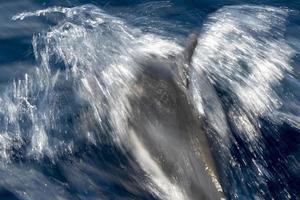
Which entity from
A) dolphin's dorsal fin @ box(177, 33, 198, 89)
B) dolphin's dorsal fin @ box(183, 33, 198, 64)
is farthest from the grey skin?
dolphin's dorsal fin @ box(183, 33, 198, 64)

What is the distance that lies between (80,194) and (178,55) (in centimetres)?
294

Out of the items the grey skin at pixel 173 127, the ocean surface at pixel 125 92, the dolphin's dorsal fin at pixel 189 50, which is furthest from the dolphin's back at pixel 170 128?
the dolphin's dorsal fin at pixel 189 50

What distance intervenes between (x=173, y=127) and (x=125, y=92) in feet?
3.96

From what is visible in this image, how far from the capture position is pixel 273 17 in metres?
13.5

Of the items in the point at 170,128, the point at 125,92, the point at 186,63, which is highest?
the point at 186,63

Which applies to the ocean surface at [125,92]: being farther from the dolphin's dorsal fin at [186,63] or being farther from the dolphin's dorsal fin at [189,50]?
the dolphin's dorsal fin at [189,50]

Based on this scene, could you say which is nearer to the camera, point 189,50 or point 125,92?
point 125,92

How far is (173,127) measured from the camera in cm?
923

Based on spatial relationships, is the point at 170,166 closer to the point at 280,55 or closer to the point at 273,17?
the point at 280,55

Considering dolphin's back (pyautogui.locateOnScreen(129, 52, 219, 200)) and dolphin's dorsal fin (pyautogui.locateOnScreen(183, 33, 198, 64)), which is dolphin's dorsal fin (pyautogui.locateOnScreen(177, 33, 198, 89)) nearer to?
dolphin's dorsal fin (pyautogui.locateOnScreen(183, 33, 198, 64))

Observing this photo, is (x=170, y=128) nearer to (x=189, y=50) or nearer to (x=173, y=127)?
(x=173, y=127)

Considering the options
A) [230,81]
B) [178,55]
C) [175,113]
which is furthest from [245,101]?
[175,113]

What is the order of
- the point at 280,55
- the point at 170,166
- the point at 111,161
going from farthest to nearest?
the point at 280,55 < the point at 111,161 < the point at 170,166

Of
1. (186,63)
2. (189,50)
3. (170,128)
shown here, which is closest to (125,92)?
(186,63)
